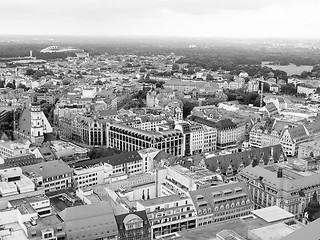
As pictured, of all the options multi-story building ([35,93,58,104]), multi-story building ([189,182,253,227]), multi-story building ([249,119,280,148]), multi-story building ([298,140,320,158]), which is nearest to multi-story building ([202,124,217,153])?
multi-story building ([249,119,280,148])

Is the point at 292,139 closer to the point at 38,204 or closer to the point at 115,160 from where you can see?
the point at 115,160

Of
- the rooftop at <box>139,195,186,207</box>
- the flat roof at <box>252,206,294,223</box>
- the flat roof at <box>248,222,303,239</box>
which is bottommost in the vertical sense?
the flat roof at <box>252,206,294,223</box>

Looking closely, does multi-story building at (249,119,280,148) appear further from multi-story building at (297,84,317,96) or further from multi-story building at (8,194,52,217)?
multi-story building at (297,84,317,96)

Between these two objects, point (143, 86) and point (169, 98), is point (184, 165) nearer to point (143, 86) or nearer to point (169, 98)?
point (169, 98)

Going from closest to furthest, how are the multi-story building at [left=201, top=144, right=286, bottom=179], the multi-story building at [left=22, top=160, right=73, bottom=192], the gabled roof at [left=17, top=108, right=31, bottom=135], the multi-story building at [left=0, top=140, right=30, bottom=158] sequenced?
1. the multi-story building at [left=22, top=160, right=73, bottom=192]
2. the multi-story building at [left=201, top=144, right=286, bottom=179]
3. the multi-story building at [left=0, top=140, right=30, bottom=158]
4. the gabled roof at [left=17, top=108, right=31, bottom=135]

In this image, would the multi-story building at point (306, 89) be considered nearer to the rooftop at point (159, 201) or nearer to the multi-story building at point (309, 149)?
the multi-story building at point (309, 149)

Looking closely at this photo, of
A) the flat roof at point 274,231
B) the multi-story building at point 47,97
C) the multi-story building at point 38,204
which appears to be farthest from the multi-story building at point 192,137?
the multi-story building at point 47,97
